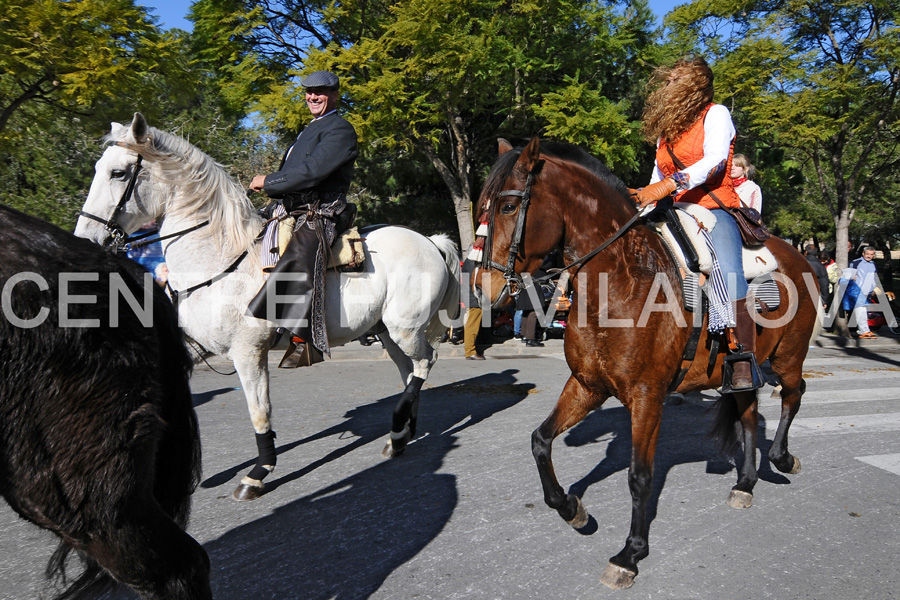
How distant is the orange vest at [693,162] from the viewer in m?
3.95

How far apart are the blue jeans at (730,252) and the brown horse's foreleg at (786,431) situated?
4.26 feet

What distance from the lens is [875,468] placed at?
498cm

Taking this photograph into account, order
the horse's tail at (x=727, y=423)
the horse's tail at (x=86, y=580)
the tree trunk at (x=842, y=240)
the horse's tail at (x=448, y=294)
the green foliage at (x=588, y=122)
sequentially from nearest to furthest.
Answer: the horse's tail at (x=86, y=580)
the horse's tail at (x=727, y=423)
the horse's tail at (x=448, y=294)
the green foliage at (x=588, y=122)
the tree trunk at (x=842, y=240)

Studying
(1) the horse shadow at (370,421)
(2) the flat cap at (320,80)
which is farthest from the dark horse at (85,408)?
(2) the flat cap at (320,80)

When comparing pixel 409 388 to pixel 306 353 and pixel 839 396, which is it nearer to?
pixel 306 353

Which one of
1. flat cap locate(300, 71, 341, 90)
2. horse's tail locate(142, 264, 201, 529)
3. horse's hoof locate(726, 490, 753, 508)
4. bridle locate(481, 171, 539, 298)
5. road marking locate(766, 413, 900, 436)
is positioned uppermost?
flat cap locate(300, 71, 341, 90)

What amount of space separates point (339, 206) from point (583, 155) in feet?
6.77

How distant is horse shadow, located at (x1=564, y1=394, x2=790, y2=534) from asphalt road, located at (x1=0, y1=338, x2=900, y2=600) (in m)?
0.03

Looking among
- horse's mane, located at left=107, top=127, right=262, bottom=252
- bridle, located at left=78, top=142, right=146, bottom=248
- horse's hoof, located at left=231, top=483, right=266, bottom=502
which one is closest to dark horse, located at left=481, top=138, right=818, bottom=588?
horse's hoof, located at left=231, top=483, right=266, bottom=502

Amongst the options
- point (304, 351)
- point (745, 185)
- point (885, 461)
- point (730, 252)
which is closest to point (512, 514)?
point (730, 252)

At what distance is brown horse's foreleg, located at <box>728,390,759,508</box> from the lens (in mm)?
4270

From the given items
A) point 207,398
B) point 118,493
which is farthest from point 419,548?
point 207,398

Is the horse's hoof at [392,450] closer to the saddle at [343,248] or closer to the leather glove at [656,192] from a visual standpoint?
the saddle at [343,248]

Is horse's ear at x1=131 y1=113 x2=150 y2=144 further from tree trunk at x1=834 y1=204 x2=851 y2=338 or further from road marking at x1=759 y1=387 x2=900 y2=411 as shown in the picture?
tree trunk at x1=834 y1=204 x2=851 y2=338
